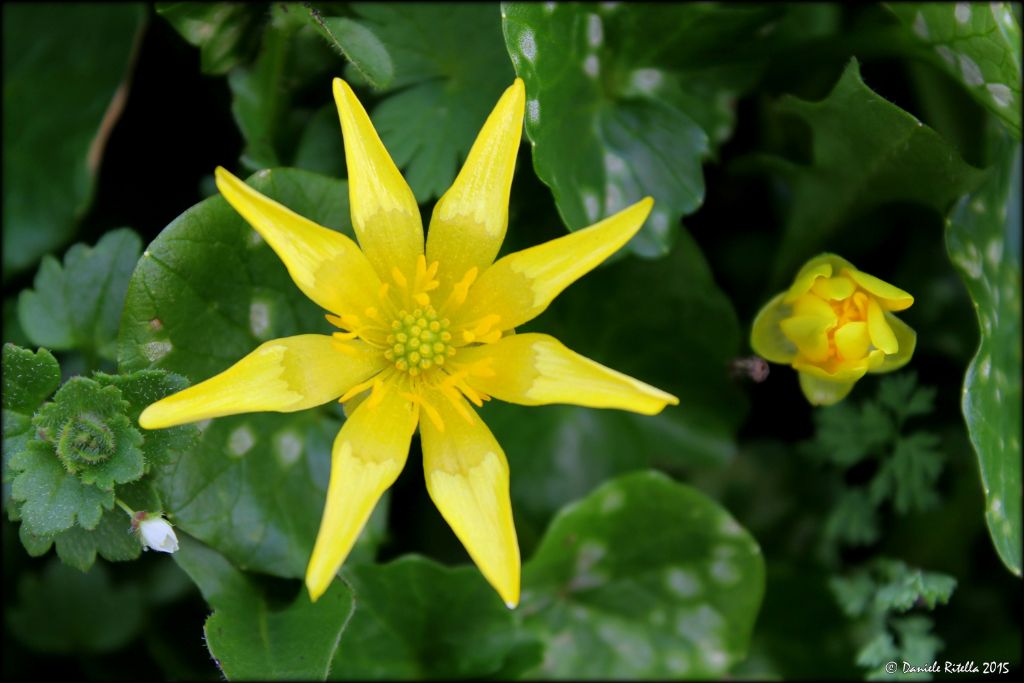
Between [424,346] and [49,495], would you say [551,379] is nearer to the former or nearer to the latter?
[424,346]

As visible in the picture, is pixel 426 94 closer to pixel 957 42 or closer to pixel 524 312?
pixel 524 312

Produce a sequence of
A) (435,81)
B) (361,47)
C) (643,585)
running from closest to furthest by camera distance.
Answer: (361,47) < (435,81) < (643,585)

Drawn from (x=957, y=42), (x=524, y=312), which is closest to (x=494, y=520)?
(x=524, y=312)

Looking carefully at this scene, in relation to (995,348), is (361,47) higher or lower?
higher

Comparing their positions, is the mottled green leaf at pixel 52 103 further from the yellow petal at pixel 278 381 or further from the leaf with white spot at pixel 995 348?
the leaf with white spot at pixel 995 348

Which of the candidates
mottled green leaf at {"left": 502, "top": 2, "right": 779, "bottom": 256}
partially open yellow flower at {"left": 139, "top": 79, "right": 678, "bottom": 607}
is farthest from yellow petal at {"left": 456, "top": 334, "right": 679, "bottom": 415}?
mottled green leaf at {"left": 502, "top": 2, "right": 779, "bottom": 256}

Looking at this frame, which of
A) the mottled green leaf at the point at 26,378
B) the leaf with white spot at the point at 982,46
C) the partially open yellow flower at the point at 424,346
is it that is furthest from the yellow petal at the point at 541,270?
the leaf with white spot at the point at 982,46

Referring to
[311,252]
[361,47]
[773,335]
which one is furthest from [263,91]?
[773,335]

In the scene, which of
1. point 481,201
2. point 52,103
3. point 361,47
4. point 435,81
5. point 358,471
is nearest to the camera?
point 358,471
